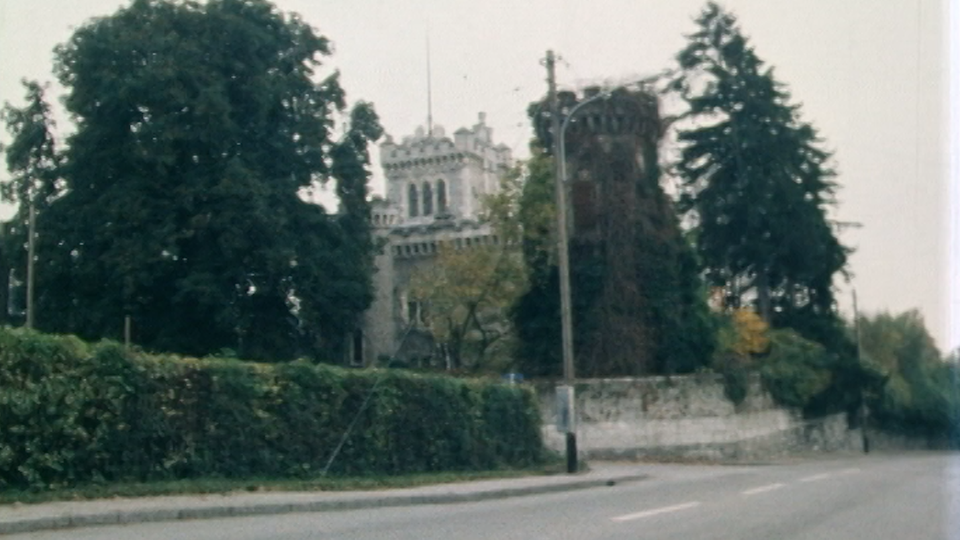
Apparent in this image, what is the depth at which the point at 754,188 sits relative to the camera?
2329 inches

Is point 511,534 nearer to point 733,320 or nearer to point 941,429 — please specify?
point 733,320

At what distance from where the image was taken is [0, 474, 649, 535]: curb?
1595cm

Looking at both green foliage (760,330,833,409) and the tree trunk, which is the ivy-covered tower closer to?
green foliage (760,330,833,409)

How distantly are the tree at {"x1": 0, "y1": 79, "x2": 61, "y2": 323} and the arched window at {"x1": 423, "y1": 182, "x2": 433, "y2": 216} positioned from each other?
40.7m

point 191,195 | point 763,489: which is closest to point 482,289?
point 191,195

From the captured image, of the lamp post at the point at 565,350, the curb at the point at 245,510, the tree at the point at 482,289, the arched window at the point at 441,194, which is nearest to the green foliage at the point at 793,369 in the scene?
the tree at the point at 482,289

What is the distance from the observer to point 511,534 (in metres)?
14.7

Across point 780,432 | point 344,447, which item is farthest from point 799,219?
point 344,447

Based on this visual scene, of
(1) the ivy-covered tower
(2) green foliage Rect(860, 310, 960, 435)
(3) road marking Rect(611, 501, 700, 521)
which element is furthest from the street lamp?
(2) green foliage Rect(860, 310, 960, 435)

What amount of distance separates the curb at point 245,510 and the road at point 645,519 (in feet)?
1.48

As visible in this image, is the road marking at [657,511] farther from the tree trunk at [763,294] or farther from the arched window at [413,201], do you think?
the arched window at [413,201]

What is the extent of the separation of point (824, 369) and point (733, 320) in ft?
22.2

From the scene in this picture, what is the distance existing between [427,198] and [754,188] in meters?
32.2

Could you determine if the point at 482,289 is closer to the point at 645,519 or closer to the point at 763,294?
the point at 763,294
